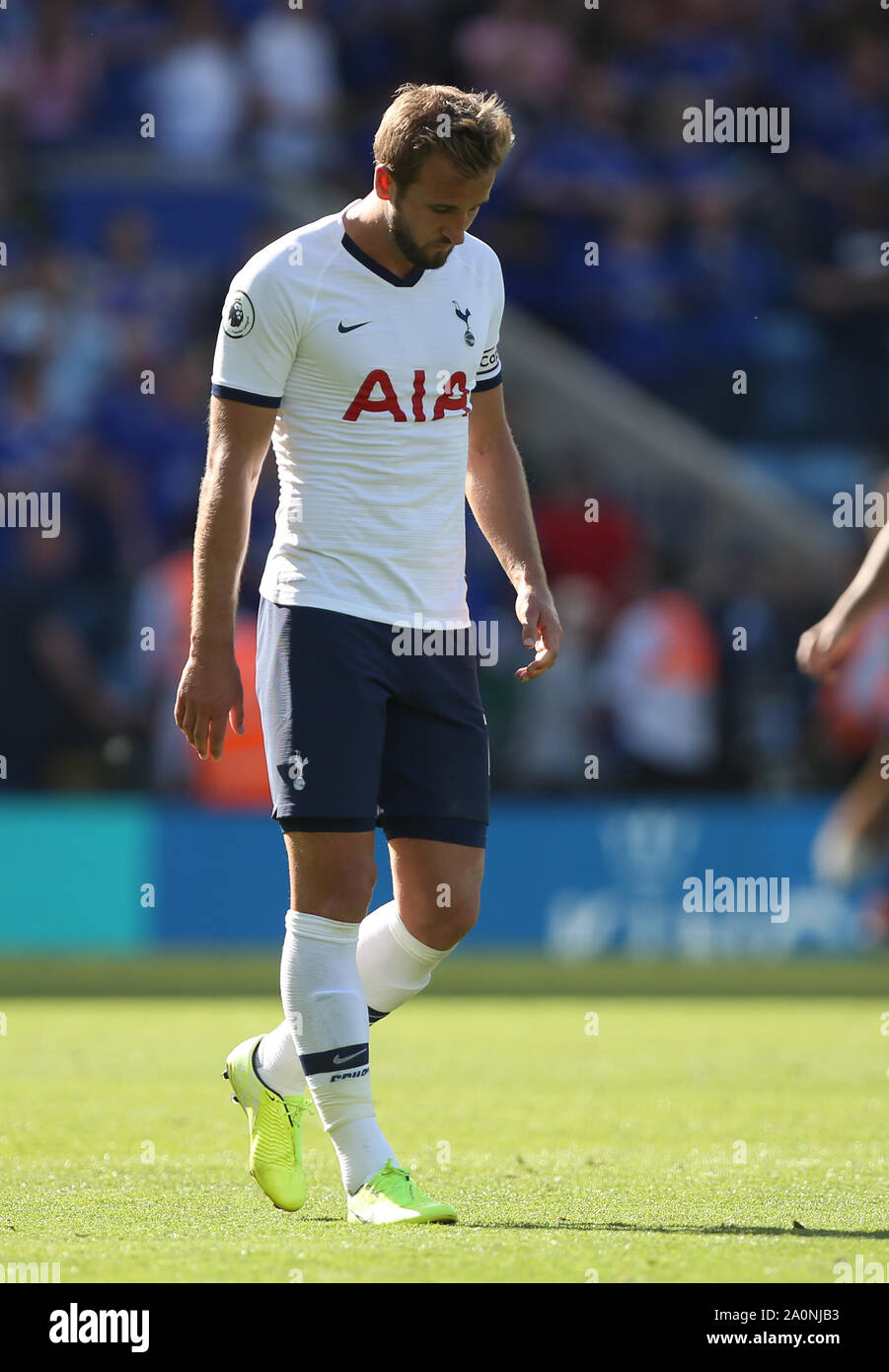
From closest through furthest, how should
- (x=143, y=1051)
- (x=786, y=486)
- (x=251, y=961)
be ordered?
1. (x=143, y=1051)
2. (x=251, y=961)
3. (x=786, y=486)

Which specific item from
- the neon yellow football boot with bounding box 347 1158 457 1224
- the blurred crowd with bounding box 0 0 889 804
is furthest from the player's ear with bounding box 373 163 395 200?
the blurred crowd with bounding box 0 0 889 804

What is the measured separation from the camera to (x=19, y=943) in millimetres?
12703

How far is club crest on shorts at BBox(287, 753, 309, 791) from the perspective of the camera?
15.5 feet

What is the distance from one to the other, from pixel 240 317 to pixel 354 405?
330 millimetres

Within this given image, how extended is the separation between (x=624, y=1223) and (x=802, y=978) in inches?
283

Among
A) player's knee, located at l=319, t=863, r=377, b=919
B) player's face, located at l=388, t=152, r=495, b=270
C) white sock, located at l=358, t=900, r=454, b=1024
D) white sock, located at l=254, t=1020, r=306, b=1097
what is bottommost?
white sock, located at l=254, t=1020, r=306, b=1097

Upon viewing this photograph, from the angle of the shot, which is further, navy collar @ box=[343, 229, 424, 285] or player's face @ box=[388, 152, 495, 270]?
navy collar @ box=[343, 229, 424, 285]

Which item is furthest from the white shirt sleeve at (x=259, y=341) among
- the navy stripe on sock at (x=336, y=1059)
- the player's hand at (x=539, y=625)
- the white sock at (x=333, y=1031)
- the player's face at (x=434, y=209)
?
the navy stripe on sock at (x=336, y=1059)

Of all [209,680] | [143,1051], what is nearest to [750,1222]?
[209,680]

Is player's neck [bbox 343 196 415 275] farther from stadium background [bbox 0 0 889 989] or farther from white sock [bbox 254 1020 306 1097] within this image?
stadium background [bbox 0 0 889 989]

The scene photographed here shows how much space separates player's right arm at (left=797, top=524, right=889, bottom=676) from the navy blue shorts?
1029mm

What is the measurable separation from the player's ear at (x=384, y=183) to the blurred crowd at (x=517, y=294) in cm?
853

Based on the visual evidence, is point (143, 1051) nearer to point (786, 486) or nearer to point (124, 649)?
point (124, 649)

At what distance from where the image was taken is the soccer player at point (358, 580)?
15.5 ft
